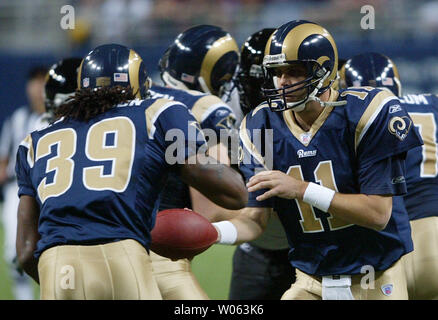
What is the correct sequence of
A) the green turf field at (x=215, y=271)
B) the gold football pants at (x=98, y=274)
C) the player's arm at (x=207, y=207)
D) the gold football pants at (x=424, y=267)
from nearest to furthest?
the gold football pants at (x=98, y=274) < the gold football pants at (x=424, y=267) < the player's arm at (x=207, y=207) < the green turf field at (x=215, y=271)

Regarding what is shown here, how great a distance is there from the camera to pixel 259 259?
4.52m

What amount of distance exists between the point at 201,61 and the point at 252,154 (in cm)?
157

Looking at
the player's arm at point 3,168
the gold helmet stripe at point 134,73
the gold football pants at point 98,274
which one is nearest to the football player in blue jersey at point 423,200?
the gold helmet stripe at point 134,73

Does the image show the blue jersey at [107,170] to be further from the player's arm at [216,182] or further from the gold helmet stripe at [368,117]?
the gold helmet stripe at [368,117]

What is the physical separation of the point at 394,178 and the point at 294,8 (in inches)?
353

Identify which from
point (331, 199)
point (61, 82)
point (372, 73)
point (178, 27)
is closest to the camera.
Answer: point (331, 199)

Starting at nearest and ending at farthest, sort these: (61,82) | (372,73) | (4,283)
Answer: (372,73), (61,82), (4,283)

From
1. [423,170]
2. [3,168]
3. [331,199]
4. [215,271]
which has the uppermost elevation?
[331,199]

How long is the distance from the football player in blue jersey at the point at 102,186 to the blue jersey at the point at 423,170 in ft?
3.88

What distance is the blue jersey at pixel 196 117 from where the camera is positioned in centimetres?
398

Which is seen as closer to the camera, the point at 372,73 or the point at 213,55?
the point at 372,73

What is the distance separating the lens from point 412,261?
3.77m

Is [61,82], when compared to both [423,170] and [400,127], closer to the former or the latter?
[423,170]

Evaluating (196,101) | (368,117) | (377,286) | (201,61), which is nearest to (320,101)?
(368,117)
